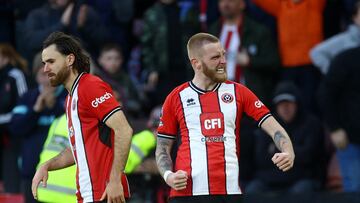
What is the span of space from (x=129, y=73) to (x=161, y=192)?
3.07 metres

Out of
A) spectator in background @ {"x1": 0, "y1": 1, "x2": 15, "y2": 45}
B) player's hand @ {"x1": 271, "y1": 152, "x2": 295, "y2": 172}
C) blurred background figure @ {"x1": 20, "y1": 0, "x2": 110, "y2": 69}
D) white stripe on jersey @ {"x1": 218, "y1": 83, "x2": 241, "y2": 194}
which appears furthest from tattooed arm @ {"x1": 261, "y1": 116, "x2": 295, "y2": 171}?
spectator in background @ {"x1": 0, "y1": 1, "x2": 15, "y2": 45}

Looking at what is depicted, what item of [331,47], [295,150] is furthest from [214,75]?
[331,47]

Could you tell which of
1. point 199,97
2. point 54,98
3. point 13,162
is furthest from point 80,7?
point 199,97

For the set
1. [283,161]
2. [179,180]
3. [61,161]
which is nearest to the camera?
[283,161]

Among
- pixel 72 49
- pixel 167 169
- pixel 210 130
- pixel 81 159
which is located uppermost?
pixel 72 49

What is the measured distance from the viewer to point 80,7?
1441cm

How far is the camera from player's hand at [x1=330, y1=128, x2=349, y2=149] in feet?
39.5

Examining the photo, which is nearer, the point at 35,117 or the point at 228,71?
the point at 35,117

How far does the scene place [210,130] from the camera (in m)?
8.12

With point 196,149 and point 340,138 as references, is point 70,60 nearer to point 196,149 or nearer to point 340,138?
point 196,149

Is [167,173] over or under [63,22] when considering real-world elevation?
under

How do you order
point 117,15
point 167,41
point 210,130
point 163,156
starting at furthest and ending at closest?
point 117,15 < point 167,41 < point 163,156 < point 210,130

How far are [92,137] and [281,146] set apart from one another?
138 centimetres

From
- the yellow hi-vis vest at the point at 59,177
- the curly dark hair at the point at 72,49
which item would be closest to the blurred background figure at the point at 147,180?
the yellow hi-vis vest at the point at 59,177
